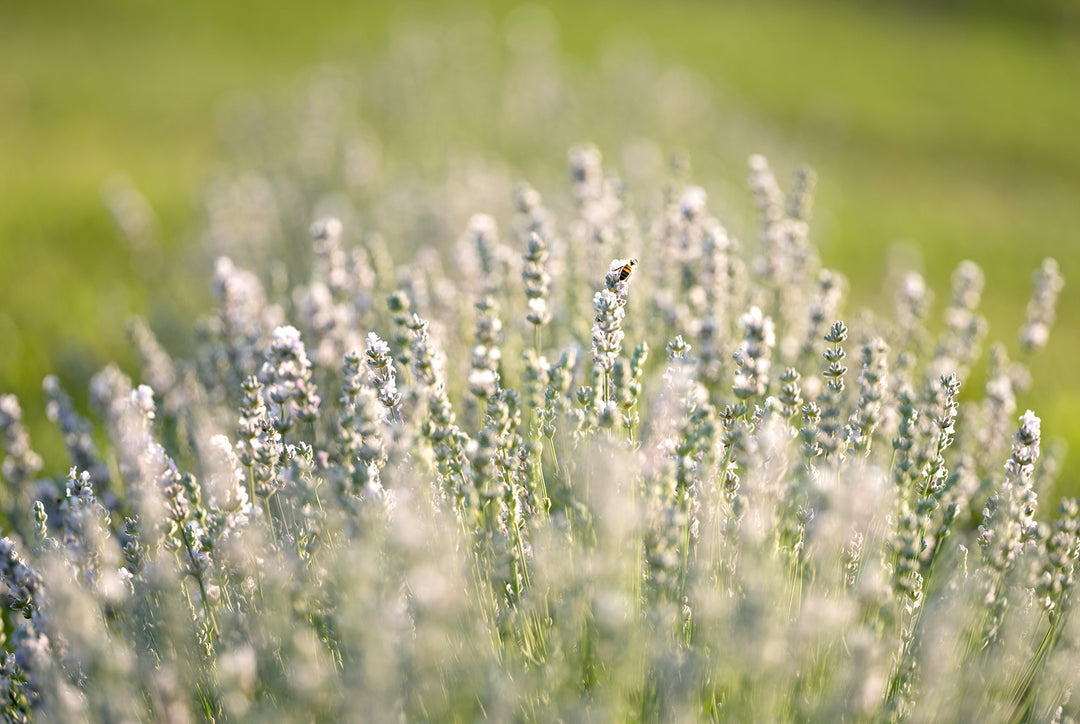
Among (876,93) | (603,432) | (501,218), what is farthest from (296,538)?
(876,93)

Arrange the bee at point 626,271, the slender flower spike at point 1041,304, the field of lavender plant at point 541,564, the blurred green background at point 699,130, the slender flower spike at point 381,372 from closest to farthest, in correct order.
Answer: the field of lavender plant at point 541,564 < the slender flower spike at point 381,372 < the bee at point 626,271 < the slender flower spike at point 1041,304 < the blurred green background at point 699,130

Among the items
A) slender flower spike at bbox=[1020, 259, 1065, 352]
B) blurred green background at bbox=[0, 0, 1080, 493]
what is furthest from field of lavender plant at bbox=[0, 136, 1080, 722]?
blurred green background at bbox=[0, 0, 1080, 493]

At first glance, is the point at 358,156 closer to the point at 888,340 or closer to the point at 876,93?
the point at 888,340

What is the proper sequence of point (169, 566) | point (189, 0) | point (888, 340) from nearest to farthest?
point (169, 566), point (888, 340), point (189, 0)

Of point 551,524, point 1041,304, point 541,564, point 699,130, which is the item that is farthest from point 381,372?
point 699,130

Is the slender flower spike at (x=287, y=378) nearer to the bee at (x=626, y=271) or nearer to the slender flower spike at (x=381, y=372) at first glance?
the slender flower spike at (x=381, y=372)

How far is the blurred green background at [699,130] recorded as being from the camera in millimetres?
6477

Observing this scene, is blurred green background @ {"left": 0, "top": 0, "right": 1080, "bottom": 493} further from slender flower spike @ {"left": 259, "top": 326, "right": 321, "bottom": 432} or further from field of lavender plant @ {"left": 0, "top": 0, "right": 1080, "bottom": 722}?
slender flower spike @ {"left": 259, "top": 326, "right": 321, "bottom": 432}

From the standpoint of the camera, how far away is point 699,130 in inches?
421

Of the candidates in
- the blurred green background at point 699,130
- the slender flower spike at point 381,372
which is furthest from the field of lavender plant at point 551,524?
the blurred green background at point 699,130

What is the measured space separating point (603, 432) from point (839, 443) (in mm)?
688

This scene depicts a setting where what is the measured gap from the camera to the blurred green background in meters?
6.48

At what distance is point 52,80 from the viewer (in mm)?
12492

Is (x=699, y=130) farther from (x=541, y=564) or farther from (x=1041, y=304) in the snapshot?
(x=541, y=564)
